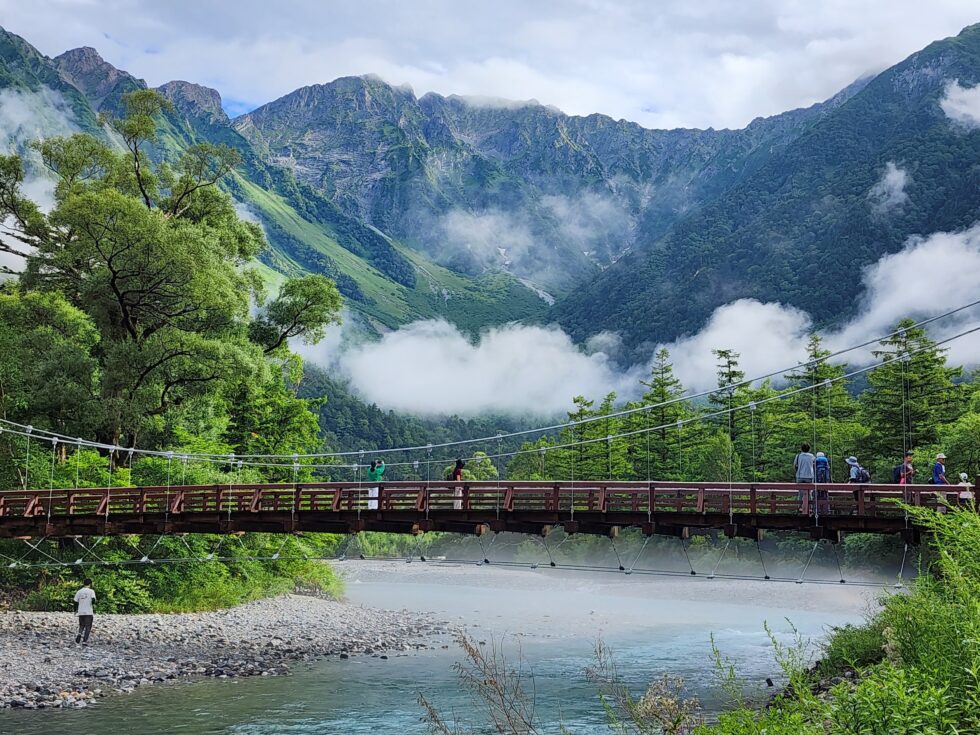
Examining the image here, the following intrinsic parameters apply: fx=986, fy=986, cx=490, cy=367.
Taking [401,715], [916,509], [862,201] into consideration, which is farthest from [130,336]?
[862,201]

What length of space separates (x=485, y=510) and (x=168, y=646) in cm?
899

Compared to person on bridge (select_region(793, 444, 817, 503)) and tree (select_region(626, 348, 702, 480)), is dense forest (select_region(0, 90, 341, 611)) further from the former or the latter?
tree (select_region(626, 348, 702, 480))

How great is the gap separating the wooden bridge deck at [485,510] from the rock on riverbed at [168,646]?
2.72m

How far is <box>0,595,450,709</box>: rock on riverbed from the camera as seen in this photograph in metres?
19.7

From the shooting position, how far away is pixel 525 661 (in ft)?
82.1

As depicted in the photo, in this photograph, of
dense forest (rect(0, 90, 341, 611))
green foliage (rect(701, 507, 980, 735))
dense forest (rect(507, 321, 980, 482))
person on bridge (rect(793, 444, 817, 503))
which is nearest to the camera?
green foliage (rect(701, 507, 980, 735))

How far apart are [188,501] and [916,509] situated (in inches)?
798

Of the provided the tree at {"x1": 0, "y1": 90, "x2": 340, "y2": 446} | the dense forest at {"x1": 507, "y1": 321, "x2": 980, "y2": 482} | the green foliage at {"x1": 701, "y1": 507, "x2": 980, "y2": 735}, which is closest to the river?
the dense forest at {"x1": 507, "y1": 321, "x2": 980, "y2": 482}

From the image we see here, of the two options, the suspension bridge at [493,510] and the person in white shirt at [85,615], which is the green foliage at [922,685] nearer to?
the suspension bridge at [493,510]

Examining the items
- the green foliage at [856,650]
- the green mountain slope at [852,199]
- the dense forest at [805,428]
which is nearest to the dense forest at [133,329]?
the dense forest at [805,428]

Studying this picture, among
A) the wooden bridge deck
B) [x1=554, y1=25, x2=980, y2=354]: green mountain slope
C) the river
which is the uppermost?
[x1=554, y1=25, x2=980, y2=354]: green mountain slope

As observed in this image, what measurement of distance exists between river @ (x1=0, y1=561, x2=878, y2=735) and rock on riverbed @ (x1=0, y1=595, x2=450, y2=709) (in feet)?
2.56

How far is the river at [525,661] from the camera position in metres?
17.6

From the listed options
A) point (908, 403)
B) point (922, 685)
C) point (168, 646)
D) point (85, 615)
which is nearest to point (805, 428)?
point (908, 403)
